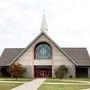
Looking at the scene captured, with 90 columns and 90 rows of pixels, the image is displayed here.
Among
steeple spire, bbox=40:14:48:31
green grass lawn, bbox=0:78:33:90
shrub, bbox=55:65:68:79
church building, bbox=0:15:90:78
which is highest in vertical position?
steeple spire, bbox=40:14:48:31

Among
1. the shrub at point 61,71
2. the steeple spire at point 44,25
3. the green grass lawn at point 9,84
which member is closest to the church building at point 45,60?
the shrub at point 61,71

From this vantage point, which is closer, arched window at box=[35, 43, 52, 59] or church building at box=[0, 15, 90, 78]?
church building at box=[0, 15, 90, 78]

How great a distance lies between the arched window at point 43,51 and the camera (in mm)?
76062

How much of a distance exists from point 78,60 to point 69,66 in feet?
13.2

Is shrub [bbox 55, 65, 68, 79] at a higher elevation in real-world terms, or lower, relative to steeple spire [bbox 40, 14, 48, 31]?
lower

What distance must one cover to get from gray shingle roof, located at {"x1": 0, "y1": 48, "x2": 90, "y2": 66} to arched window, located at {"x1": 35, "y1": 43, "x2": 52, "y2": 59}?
578 cm

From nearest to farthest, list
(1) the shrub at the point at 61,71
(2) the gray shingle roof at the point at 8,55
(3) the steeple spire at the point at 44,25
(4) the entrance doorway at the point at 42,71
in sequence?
(1) the shrub at the point at 61,71 < (4) the entrance doorway at the point at 42,71 < (2) the gray shingle roof at the point at 8,55 < (3) the steeple spire at the point at 44,25

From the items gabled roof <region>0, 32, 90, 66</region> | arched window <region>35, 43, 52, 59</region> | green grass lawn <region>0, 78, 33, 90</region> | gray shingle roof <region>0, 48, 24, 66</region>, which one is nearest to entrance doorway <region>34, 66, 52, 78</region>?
arched window <region>35, 43, 52, 59</region>

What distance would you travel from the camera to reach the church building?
244 ft

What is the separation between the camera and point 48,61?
75.4 metres

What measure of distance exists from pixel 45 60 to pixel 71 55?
7.38 metres

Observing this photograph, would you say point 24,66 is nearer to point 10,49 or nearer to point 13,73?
point 13,73

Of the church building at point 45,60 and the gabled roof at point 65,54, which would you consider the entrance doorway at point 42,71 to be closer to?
the church building at point 45,60

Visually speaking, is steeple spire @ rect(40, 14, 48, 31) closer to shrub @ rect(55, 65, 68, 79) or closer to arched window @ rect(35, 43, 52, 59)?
arched window @ rect(35, 43, 52, 59)
